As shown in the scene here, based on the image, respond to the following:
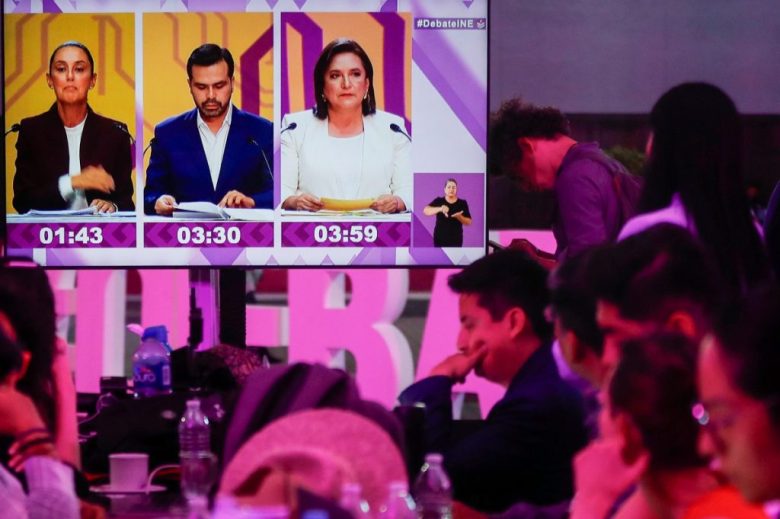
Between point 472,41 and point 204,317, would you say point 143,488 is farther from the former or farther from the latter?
point 472,41

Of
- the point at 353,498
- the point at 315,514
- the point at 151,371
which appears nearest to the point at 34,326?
the point at 151,371

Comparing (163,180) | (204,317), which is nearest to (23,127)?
(163,180)

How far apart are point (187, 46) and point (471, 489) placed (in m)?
2.44

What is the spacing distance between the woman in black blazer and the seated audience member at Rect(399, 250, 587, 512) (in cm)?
200

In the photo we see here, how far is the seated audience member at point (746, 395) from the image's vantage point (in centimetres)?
169

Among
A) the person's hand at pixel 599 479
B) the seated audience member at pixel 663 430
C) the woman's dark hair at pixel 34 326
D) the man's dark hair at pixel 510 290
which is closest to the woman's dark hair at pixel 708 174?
the man's dark hair at pixel 510 290

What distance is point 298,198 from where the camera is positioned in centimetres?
515

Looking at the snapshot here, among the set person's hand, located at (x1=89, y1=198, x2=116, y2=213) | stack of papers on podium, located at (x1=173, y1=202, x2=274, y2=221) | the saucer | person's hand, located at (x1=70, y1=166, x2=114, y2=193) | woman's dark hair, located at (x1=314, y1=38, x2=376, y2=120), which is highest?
woman's dark hair, located at (x1=314, y1=38, x2=376, y2=120)

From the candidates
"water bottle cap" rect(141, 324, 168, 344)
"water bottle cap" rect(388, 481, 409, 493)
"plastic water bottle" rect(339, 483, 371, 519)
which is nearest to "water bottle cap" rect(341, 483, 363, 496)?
"plastic water bottle" rect(339, 483, 371, 519)

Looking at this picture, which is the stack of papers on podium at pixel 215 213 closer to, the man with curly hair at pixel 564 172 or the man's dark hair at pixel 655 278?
the man with curly hair at pixel 564 172

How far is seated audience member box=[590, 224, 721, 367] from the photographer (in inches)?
97.3

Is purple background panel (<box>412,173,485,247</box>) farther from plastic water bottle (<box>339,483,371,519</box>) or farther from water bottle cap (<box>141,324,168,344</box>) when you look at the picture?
plastic water bottle (<box>339,483,371,519</box>)

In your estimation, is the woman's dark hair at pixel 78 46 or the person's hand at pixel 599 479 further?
the woman's dark hair at pixel 78 46

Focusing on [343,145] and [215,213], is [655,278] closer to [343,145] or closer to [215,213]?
[343,145]
